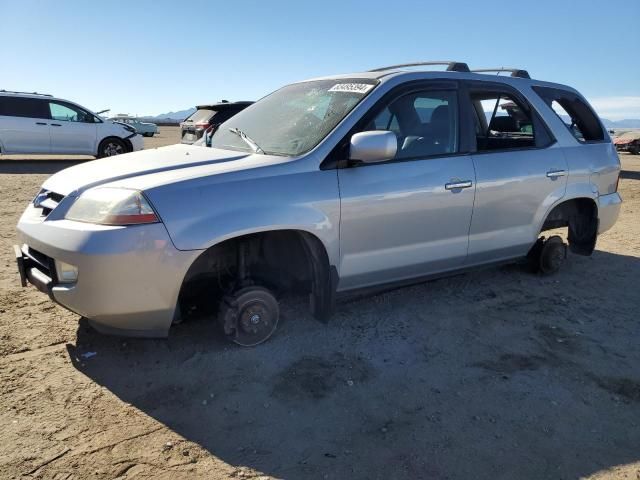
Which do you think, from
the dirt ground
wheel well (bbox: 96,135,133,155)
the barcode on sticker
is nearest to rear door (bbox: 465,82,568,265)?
the dirt ground

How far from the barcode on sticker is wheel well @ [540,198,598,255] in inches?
86.4

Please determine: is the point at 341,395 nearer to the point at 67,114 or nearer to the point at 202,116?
the point at 202,116

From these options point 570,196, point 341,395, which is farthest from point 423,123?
point 341,395

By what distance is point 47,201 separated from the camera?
128 inches

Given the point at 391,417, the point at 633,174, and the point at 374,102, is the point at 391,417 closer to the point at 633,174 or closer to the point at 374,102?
the point at 374,102

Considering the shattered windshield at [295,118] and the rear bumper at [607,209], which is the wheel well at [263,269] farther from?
the rear bumper at [607,209]

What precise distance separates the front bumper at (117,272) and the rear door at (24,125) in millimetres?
11722

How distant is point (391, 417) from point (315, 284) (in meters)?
1.05

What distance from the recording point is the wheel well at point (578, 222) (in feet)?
15.7

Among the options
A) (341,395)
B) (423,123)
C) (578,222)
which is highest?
(423,123)

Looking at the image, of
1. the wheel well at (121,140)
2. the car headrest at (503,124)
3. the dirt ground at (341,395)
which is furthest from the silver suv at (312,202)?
the wheel well at (121,140)

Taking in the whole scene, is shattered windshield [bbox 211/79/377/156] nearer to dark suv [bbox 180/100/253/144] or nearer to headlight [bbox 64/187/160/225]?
headlight [bbox 64/187/160/225]

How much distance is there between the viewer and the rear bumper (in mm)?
4893

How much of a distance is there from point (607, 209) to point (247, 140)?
11.5ft
